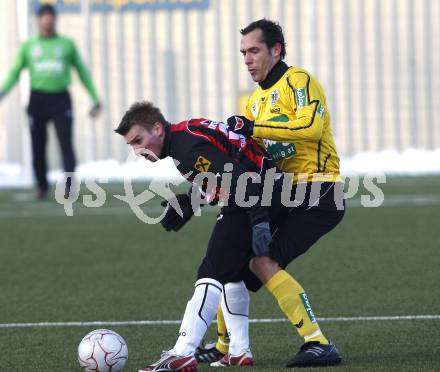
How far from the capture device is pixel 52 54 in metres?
14.9

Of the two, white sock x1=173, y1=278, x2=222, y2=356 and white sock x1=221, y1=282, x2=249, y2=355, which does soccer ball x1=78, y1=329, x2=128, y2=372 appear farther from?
white sock x1=221, y1=282, x2=249, y2=355

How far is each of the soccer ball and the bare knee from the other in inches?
27.9

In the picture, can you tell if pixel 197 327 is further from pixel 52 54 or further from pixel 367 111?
pixel 367 111

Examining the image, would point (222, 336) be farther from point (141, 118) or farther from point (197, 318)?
point (141, 118)

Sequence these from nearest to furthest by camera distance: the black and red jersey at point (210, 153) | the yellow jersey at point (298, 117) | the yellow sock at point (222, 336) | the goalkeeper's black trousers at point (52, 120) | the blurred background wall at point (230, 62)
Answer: the black and red jersey at point (210, 153), the yellow jersey at point (298, 117), the yellow sock at point (222, 336), the goalkeeper's black trousers at point (52, 120), the blurred background wall at point (230, 62)

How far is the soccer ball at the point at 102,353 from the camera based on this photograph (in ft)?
18.9

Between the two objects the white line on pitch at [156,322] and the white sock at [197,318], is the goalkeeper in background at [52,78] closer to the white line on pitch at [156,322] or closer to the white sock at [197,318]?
the white line on pitch at [156,322]

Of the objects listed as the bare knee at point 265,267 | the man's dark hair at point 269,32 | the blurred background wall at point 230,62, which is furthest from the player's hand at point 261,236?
the blurred background wall at point 230,62

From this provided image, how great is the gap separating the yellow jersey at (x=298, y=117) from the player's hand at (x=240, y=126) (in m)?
0.06

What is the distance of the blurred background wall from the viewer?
2248cm

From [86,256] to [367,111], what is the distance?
12.8 m

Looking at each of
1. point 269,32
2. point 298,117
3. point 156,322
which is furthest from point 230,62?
point 298,117

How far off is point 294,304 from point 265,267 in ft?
0.71

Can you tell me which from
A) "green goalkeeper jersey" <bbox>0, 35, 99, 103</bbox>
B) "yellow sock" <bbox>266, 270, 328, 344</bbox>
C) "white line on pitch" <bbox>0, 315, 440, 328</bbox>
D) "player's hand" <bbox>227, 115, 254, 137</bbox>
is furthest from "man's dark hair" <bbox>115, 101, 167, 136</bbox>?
"green goalkeeper jersey" <bbox>0, 35, 99, 103</bbox>
